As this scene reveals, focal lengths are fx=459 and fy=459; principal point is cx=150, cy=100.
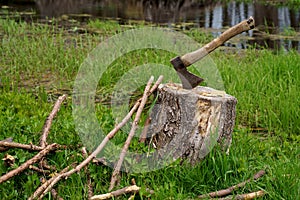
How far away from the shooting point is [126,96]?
182 inches

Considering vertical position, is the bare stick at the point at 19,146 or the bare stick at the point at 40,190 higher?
→ the bare stick at the point at 19,146

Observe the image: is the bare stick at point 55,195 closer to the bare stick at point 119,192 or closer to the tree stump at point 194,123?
the bare stick at point 119,192

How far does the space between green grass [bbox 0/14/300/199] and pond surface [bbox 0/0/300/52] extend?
2376 millimetres

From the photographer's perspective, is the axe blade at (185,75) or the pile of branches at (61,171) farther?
the axe blade at (185,75)

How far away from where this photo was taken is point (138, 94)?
4.67 metres

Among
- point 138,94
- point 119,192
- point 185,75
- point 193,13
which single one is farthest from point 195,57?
point 193,13

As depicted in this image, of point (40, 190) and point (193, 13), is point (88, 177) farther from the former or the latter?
point (193, 13)

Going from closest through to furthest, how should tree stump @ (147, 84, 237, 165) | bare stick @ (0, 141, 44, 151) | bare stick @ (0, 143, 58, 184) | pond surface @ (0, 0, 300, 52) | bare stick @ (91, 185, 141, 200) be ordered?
bare stick @ (91, 185, 141, 200) < bare stick @ (0, 143, 58, 184) < bare stick @ (0, 141, 44, 151) < tree stump @ (147, 84, 237, 165) < pond surface @ (0, 0, 300, 52)

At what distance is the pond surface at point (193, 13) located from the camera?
9236 mm

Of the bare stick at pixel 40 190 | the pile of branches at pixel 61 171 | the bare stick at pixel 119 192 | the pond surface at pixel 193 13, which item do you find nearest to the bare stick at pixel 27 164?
the pile of branches at pixel 61 171

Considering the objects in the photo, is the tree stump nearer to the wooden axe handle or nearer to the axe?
the axe

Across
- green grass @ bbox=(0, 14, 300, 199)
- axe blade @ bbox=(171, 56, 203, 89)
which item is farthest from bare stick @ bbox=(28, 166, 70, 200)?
axe blade @ bbox=(171, 56, 203, 89)

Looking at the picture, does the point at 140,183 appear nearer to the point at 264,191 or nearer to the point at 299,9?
the point at 264,191

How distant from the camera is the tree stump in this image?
9.16 feet
